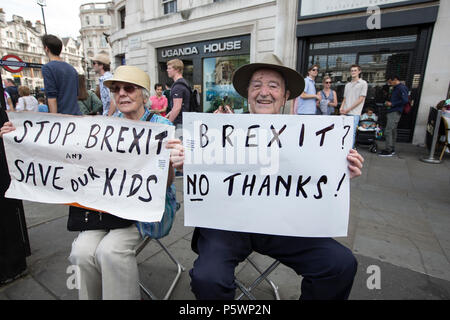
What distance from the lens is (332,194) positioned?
4.34 ft

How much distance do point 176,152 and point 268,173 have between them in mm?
531

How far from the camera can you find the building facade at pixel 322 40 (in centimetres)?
625

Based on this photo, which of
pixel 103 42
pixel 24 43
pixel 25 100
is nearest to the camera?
pixel 25 100

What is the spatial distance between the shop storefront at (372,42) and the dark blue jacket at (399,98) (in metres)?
1.52

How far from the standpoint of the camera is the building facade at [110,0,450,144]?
6250 mm

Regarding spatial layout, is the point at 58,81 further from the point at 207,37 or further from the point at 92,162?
the point at 207,37

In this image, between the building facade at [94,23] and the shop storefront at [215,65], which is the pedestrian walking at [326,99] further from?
the building facade at [94,23]

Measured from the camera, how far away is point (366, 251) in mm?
2363

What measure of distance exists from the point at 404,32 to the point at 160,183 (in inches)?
319

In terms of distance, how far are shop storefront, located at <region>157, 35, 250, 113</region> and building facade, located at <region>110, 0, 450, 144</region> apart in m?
0.04

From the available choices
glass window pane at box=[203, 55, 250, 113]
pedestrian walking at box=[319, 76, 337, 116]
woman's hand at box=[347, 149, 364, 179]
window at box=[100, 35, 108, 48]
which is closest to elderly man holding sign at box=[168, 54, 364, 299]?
woman's hand at box=[347, 149, 364, 179]

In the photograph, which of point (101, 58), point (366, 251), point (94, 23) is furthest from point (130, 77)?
point (94, 23)
